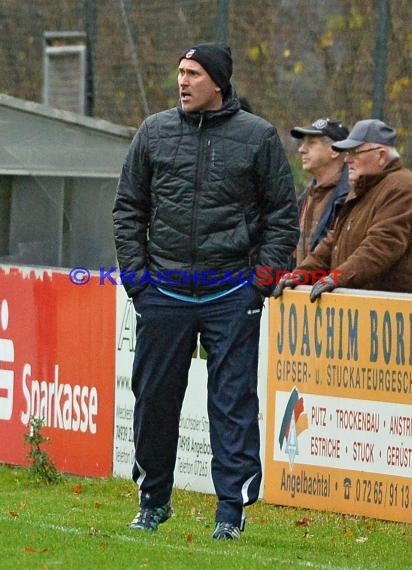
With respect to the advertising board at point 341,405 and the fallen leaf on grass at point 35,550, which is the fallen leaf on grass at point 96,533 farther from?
the advertising board at point 341,405

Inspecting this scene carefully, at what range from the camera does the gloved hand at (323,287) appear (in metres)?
8.45

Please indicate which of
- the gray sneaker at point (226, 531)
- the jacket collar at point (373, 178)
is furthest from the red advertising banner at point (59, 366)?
the gray sneaker at point (226, 531)

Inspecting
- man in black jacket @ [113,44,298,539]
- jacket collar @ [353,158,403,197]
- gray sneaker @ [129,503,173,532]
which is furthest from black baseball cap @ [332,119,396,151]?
gray sneaker @ [129,503,173,532]

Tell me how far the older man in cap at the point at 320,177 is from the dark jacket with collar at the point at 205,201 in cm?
266

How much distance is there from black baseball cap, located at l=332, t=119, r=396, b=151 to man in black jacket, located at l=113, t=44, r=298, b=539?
76.9 inches

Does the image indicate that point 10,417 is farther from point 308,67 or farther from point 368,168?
point 308,67

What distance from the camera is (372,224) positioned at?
8508 millimetres

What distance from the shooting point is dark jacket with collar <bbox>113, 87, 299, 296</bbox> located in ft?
21.9

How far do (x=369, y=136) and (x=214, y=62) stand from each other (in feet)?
6.92

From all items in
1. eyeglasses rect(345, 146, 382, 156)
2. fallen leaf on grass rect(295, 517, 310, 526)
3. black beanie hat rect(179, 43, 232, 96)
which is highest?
black beanie hat rect(179, 43, 232, 96)

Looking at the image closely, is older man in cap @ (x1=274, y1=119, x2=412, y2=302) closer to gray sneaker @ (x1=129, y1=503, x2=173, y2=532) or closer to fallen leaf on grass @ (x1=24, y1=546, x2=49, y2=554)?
gray sneaker @ (x1=129, y1=503, x2=173, y2=532)

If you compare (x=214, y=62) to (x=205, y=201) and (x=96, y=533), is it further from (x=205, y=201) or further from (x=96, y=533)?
(x=96, y=533)

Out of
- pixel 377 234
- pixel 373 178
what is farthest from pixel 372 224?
pixel 373 178

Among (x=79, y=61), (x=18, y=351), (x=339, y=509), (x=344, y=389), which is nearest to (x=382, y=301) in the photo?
A: (x=344, y=389)
